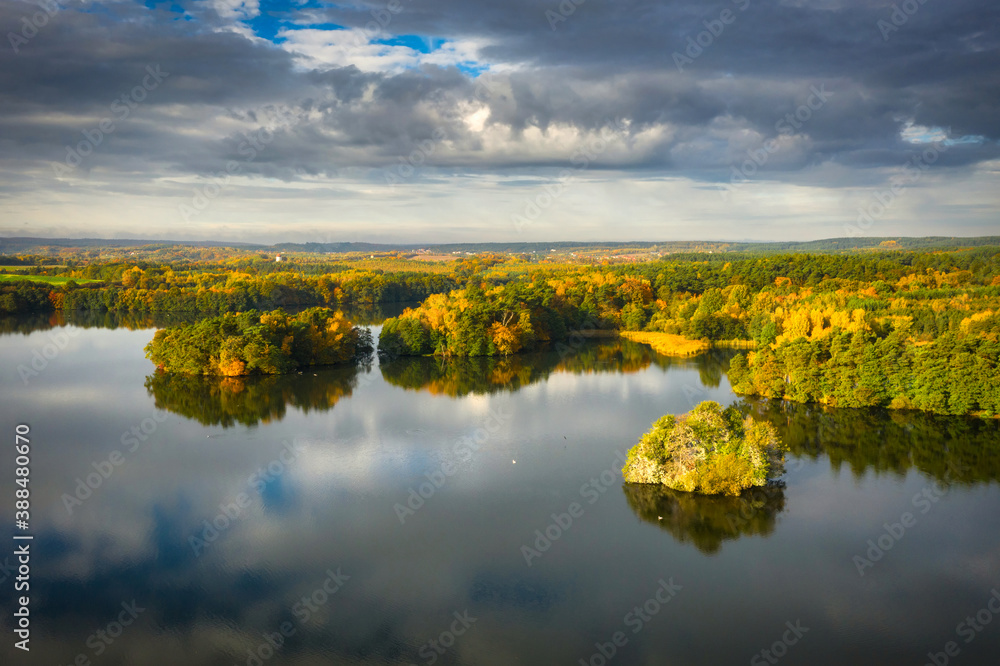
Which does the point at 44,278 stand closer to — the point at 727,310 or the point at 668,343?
the point at 668,343

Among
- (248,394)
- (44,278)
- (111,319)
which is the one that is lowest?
(248,394)

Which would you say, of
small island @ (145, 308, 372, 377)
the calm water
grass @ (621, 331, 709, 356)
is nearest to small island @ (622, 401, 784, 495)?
the calm water

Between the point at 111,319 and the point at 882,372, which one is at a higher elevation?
the point at 882,372

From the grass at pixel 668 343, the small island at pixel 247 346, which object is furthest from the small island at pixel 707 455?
the grass at pixel 668 343

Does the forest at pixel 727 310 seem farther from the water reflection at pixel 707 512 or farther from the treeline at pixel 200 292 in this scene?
the water reflection at pixel 707 512

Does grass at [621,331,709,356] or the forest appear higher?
the forest

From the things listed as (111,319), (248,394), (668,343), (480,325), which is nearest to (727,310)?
(668,343)

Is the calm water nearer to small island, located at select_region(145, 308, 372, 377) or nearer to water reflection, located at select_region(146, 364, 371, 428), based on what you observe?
water reflection, located at select_region(146, 364, 371, 428)
